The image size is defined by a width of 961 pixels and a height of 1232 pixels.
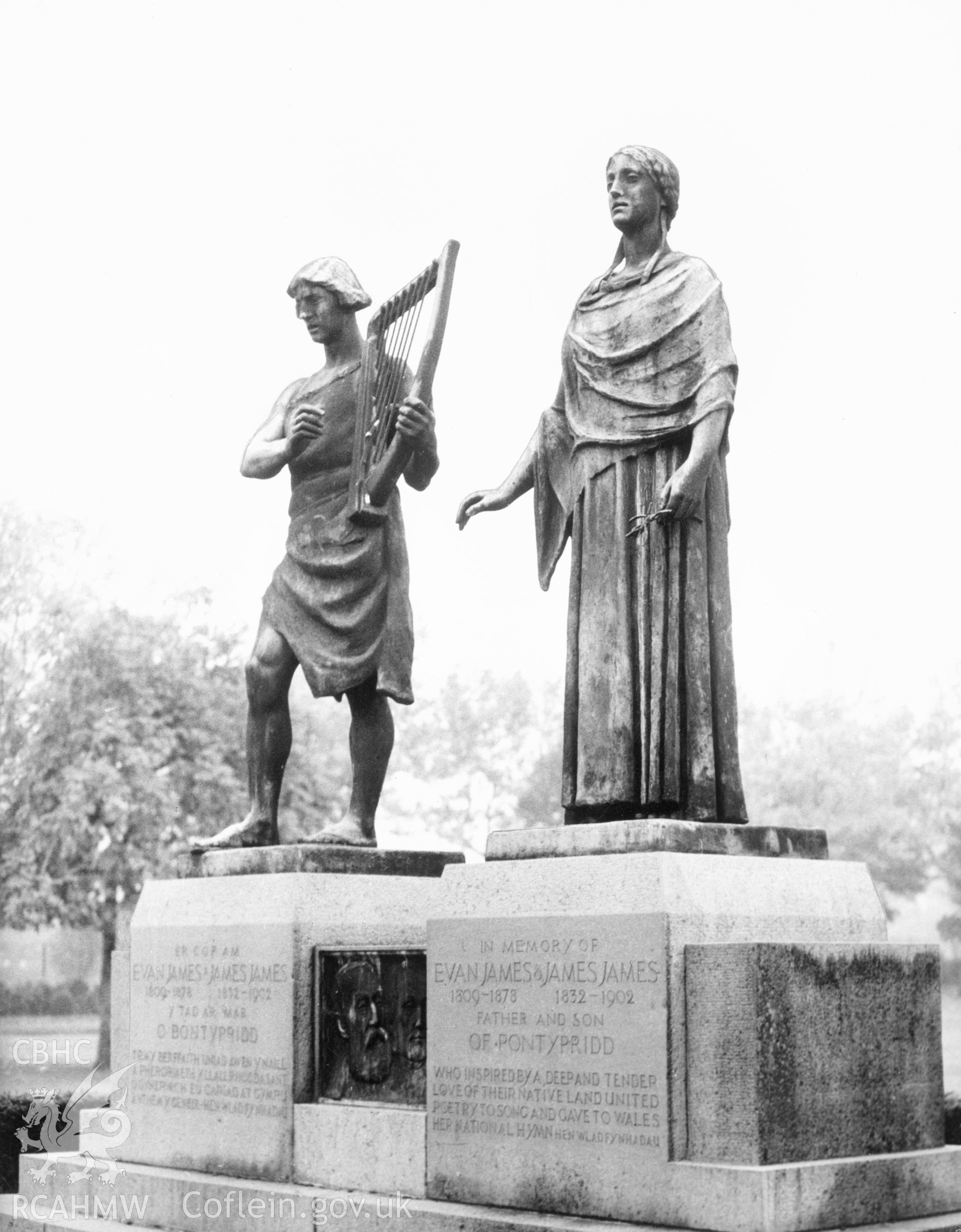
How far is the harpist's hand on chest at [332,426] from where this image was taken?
941 cm

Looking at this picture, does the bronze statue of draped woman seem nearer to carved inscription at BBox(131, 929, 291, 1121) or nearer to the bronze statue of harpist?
the bronze statue of harpist

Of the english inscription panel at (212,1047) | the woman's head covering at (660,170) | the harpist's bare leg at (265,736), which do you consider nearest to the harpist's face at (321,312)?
the harpist's bare leg at (265,736)

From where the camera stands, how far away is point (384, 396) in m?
9.22

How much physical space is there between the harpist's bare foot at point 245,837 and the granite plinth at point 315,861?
4cm

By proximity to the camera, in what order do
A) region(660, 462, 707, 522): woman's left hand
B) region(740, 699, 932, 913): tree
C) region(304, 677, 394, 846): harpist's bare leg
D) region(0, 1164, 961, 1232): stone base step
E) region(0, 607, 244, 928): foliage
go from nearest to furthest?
region(0, 1164, 961, 1232): stone base step, region(660, 462, 707, 522): woman's left hand, region(304, 677, 394, 846): harpist's bare leg, region(740, 699, 932, 913): tree, region(0, 607, 244, 928): foliage

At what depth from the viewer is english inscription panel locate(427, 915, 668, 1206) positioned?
6781 millimetres

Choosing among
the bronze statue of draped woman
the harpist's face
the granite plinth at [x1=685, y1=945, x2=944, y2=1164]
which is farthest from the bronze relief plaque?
the harpist's face

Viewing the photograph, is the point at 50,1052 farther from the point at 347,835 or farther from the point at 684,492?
the point at 684,492

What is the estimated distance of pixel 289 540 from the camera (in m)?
9.45

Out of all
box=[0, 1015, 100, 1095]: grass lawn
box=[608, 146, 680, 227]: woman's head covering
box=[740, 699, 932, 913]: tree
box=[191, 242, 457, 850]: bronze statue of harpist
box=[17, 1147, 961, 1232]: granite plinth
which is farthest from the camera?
box=[740, 699, 932, 913]: tree

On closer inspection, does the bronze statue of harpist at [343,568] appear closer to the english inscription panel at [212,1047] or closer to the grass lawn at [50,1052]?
the english inscription panel at [212,1047]

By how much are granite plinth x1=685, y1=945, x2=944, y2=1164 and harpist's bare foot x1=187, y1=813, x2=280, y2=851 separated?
309 cm

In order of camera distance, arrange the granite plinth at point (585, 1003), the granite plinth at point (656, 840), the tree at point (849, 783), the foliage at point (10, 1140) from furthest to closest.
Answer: the tree at point (849, 783)
the foliage at point (10, 1140)
the granite plinth at point (656, 840)
the granite plinth at point (585, 1003)

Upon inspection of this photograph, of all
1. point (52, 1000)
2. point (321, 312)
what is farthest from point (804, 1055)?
point (52, 1000)
